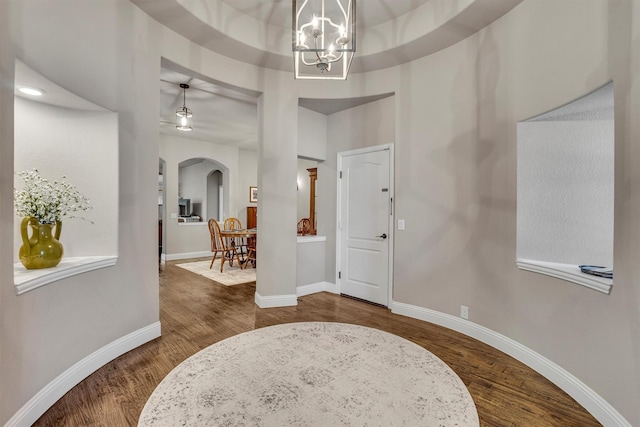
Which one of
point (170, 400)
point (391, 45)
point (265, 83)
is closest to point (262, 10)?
point (265, 83)

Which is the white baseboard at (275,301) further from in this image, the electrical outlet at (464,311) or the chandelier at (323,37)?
the chandelier at (323,37)

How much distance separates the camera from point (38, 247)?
6.54ft

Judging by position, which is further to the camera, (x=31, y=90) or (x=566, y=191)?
(x=566, y=191)

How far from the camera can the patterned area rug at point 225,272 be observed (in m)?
5.32

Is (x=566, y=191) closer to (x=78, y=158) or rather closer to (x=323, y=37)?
(x=323, y=37)

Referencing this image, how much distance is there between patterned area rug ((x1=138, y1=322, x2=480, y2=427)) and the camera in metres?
1.76

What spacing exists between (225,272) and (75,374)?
3885 millimetres

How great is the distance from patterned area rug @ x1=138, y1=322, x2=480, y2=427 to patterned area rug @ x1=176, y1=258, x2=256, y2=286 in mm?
2568

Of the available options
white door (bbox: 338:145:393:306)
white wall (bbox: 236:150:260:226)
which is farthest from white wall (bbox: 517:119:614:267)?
white wall (bbox: 236:150:260:226)

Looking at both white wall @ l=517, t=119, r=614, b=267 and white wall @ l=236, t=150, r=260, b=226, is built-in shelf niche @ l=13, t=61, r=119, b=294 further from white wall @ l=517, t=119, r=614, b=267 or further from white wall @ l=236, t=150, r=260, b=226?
white wall @ l=236, t=150, r=260, b=226

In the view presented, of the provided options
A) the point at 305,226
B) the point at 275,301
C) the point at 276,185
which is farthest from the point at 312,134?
the point at 275,301

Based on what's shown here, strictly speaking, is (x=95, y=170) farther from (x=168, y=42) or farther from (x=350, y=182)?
(x=350, y=182)

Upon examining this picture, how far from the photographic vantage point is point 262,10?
3.15m

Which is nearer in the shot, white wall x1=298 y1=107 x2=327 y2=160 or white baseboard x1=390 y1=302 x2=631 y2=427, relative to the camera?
white baseboard x1=390 y1=302 x2=631 y2=427
